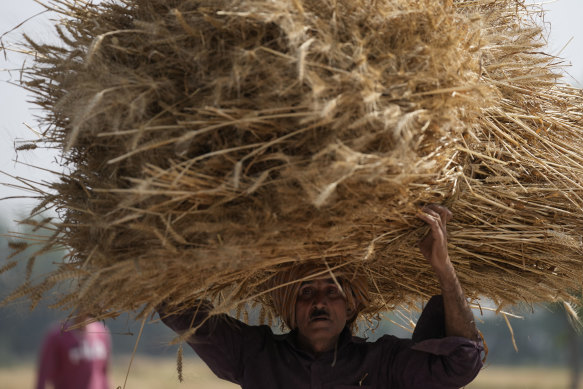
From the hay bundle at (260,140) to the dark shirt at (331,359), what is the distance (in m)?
0.32

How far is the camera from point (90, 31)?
88.7 inches

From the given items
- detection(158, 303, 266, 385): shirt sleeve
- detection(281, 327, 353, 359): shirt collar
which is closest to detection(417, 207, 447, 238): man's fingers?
detection(281, 327, 353, 359): shirt collar

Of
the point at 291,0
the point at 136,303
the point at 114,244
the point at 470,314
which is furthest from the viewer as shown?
the point at 470,314

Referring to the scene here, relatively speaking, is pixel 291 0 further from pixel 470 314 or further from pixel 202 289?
pixel 470 314

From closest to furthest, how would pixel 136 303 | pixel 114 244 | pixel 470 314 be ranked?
pixel 114 244
pixel 136 303
pixel 470 314

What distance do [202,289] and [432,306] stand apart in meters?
0.78

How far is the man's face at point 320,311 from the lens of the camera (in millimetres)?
2510

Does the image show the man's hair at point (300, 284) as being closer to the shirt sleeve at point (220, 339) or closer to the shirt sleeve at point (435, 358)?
the shirt sleeve at point (220, 339)

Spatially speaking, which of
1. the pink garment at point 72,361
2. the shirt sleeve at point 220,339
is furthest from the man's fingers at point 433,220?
the pink garment at point 72,361

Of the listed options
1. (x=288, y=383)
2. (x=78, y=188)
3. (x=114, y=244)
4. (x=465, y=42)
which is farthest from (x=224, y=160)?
(x=288, y=383)

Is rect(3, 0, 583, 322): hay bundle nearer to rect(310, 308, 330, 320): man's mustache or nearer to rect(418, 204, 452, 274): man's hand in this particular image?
rect(418, 204, 452, 274): man's hand

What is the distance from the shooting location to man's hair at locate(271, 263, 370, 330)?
8.08 ft

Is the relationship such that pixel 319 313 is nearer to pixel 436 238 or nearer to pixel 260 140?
pixel 436 238

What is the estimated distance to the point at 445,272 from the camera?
2.27 metres
